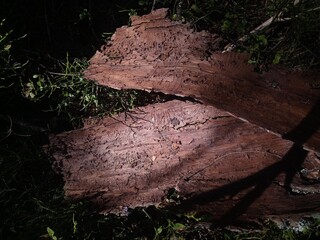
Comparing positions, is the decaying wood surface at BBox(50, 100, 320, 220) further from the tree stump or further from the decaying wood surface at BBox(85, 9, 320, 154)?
the decaying wood surface at BBox(85, 9, 320, 154)

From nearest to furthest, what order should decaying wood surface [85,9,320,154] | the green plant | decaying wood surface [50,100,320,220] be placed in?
decaying wood surface [85,9,320,154], decaying wood surface [50,100,320,220], the green plant

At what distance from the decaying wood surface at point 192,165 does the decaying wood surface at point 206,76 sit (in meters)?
0.25

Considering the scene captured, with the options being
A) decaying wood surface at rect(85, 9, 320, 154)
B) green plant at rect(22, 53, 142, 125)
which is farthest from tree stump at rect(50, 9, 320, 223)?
green plant at rect(22, 53, 142, 125)

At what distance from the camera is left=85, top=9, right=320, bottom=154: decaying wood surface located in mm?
2709

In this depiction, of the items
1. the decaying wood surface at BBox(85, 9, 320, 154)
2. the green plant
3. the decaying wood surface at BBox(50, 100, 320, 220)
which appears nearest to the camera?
the decaying wood surface at BBox(85, 9, 320, 154)

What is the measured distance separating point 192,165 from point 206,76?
2.58 feet

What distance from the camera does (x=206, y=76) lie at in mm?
2797

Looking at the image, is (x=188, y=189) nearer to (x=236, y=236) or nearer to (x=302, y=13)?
(x=236, y=236)

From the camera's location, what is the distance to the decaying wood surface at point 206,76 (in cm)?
271

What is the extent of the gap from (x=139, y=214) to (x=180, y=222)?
395mm

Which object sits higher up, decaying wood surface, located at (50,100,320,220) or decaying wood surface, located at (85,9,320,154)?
decaying wood surface, located at (85,9,320,154)

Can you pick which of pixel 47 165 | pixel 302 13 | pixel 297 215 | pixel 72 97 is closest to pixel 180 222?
pixel 297 215

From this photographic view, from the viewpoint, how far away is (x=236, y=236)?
3.16m

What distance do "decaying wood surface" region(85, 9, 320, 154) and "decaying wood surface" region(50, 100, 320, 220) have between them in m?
0.25
